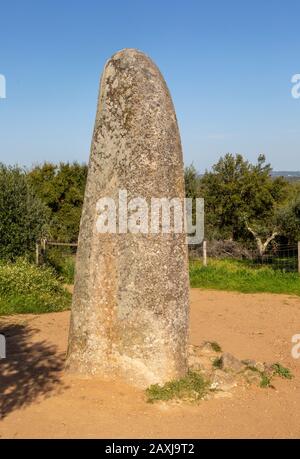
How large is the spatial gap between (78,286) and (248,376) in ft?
7.77

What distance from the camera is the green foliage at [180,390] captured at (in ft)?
16.3

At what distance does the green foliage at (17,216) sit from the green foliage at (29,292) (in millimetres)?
2283

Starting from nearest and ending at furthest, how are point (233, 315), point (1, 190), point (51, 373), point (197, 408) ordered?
point (197, 408) → point (51, 373) → point (233, 315) → point (1, 190)

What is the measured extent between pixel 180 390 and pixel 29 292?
6.86m

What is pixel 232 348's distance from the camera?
7.46 metres


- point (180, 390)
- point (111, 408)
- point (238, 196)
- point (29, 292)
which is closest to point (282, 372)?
point (180, 390)

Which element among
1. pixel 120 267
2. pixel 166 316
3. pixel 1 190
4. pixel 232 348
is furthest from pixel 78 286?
pixel 1 190

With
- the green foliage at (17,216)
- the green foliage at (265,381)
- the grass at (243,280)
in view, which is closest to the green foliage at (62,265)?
the green foliage at (17,216)

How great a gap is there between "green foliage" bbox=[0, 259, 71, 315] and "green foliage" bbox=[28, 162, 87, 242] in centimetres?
1360

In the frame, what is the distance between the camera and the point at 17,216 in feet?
47.8

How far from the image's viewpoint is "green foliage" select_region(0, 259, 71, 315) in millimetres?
10234

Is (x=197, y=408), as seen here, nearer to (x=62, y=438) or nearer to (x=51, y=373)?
(x=62, y=438)

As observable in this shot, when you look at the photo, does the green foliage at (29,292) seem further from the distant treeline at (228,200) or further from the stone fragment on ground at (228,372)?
the distant treeline at (228,200)
